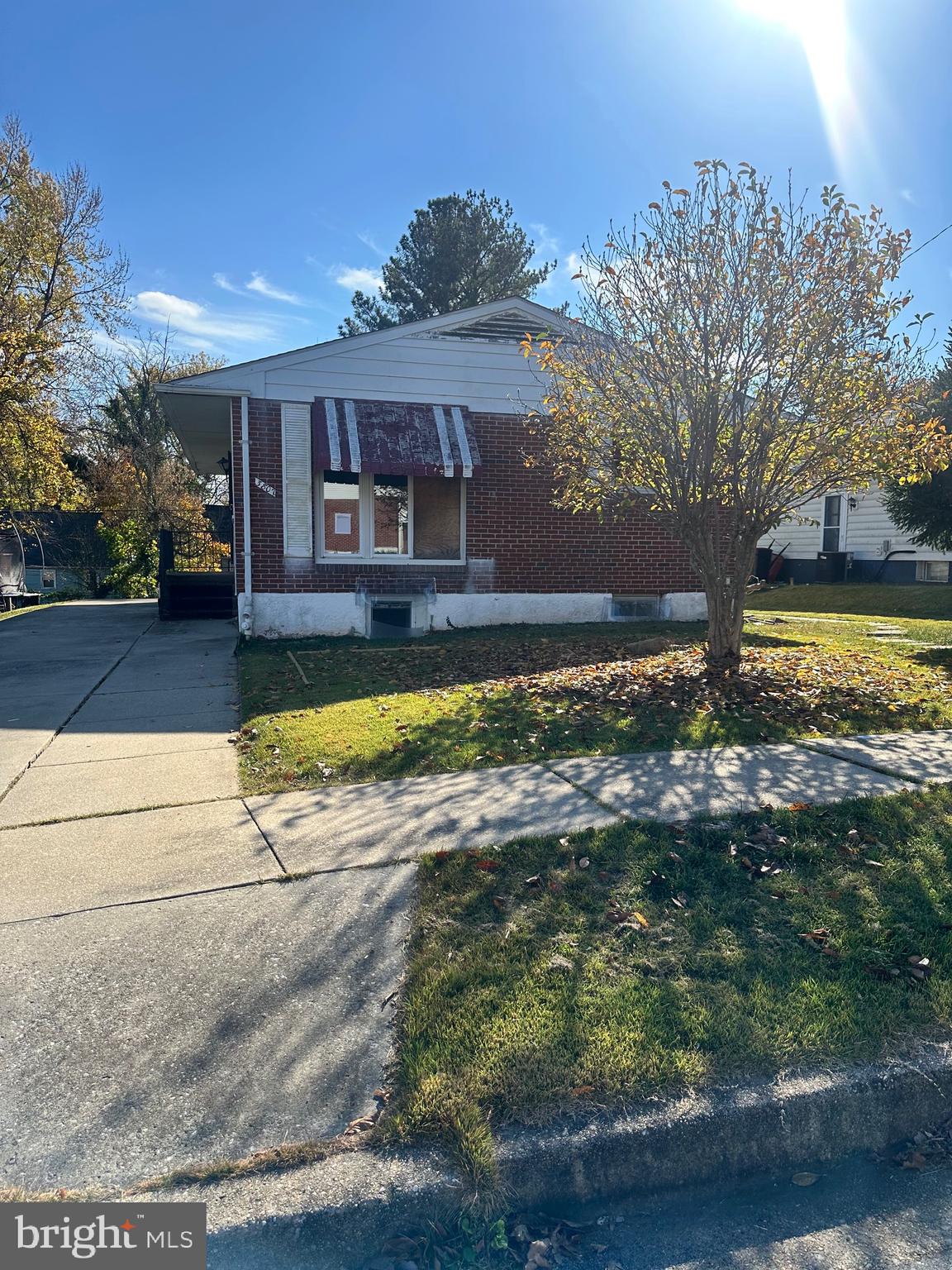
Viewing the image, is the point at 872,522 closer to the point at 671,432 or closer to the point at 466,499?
the point at 466,499

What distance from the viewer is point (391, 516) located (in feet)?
40.6

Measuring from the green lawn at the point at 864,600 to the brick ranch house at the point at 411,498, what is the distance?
306 inches

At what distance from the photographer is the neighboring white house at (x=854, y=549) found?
22656mm

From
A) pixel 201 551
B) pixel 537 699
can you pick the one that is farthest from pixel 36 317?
pixel 537 699

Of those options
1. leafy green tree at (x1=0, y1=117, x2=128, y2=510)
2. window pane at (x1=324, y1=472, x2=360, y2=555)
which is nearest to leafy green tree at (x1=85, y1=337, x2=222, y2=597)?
leafy green tree at (x1=0, y1=117, x2=128, y2=510)

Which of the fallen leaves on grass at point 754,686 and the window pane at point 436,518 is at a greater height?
the window pane at point 436,518

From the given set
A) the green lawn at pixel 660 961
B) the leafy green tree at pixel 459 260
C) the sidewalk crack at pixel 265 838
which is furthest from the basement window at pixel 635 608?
the leafy green tree at pixel 459 260

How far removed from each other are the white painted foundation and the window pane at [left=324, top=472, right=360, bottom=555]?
739mm

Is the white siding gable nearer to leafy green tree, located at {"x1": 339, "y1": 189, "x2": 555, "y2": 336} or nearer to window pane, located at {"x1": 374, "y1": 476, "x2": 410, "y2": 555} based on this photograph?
window pane, located at {"x1": 374, "y1": 476, "x2": 410, "y2": 555}

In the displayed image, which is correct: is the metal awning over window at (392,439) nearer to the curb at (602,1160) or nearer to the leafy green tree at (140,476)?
the curb at (602,1160)

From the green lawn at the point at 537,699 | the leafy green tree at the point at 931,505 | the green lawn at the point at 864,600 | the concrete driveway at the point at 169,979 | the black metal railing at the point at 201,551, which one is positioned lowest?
the concrete driveway at the point at 169,979

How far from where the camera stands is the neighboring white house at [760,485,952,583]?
22656 mm

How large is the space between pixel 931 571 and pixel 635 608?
45.1ft

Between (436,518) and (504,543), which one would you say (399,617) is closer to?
(436,518)
